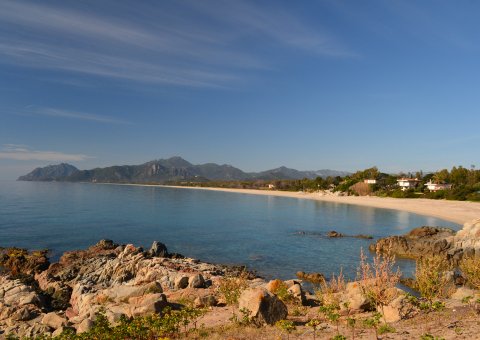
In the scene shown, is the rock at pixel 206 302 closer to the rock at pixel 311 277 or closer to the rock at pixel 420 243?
the rock at pixel 311 277

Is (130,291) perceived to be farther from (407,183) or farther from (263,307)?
(407,183)

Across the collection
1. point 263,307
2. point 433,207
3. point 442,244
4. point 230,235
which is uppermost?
point 263,307

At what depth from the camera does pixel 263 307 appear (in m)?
13.1

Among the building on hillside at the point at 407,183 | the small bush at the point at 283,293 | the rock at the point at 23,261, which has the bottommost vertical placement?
the rock at the point at 23,261

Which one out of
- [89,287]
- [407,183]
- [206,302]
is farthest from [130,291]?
[407,183]

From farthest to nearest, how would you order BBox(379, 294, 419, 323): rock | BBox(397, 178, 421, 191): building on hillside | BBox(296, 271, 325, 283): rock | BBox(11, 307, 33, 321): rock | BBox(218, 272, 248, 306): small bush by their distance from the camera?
BBox(397, 178, 421, 191): building on hillside, BBox(296, 271, 325, 283): rock, BBox(11, 307, 33, 321): rock, BBox(218, 272, 248, 306): small bush, BBox(379, 294, 419, 323): rock

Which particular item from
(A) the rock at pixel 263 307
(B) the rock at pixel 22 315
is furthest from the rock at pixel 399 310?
(B) the rock at pixel 22 315

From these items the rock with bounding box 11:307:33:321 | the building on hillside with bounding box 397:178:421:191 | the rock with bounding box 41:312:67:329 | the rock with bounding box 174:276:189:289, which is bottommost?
the rock with bounding box 11:307:33:321

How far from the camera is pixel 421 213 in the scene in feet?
271

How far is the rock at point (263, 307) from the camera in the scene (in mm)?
12961

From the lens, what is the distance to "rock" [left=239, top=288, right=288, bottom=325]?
12961mm


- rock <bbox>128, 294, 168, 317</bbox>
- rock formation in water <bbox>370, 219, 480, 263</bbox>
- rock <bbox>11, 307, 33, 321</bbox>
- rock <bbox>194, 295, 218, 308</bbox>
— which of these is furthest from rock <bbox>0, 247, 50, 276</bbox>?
rock formation in water <bbox>370, 219, 480, 263</bbox>

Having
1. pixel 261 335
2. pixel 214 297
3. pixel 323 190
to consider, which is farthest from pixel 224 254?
pixel 323 190

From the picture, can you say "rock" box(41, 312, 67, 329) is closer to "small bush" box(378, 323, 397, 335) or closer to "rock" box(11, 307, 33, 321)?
"rock" box(11, 307, 33, 321)
